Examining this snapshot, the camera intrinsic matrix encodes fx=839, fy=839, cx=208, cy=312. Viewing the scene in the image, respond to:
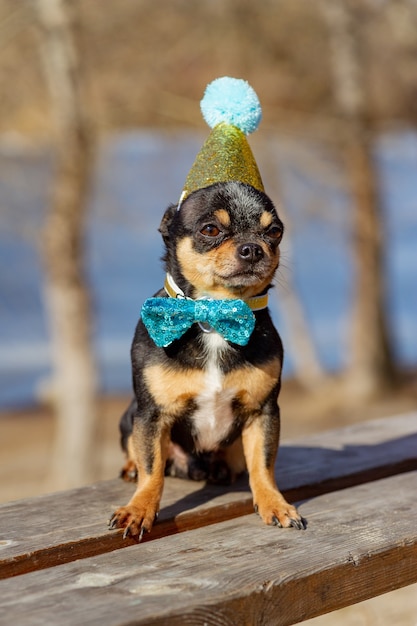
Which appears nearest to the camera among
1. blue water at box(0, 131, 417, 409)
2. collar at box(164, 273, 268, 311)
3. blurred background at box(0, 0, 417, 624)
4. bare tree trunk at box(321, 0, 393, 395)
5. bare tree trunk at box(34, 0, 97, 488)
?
collar at box(164, 273, 268, 311)

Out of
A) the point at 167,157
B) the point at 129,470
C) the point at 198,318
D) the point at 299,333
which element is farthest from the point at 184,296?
the point at 299,333

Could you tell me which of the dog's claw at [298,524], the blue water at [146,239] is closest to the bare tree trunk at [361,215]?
the blue water at [146,239]

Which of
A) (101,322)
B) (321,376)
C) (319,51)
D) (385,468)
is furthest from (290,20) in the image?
(385,468)

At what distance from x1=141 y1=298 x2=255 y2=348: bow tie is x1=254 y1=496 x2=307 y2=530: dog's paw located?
450 mm

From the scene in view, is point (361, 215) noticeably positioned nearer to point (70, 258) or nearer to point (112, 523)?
point (70, 258)

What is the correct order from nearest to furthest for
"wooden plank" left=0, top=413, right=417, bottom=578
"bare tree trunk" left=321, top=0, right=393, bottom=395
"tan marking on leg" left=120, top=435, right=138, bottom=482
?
"wooden plank" left=0, top=413, right=417, bottom=578 → "tan marking on leg" left=120, top=435, right=138, bottom=482 → "bare tree trunk" left=321, top=0, right=393, bottom=395

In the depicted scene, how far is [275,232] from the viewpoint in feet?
7.36

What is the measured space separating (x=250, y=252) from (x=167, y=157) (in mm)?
8412

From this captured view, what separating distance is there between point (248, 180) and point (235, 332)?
0.43m

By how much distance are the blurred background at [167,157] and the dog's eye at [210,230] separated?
4229mm

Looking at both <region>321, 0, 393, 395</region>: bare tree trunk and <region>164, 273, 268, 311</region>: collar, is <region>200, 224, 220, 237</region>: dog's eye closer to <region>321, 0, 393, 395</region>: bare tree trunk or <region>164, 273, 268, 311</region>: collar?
<region>164, 273, 268, 311</region>: collar

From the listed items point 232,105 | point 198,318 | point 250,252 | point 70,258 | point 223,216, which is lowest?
point 198,318

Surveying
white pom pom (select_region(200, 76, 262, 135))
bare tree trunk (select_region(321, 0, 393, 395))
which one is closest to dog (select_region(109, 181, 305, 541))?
white pom pom (select_region(200, 76, 262, 135))

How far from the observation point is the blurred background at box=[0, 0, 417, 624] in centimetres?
645
